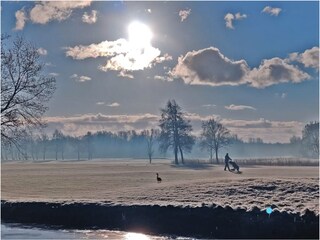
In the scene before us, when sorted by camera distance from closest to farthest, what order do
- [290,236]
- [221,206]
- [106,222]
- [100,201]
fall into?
[290,236] < [221,206] < [106,222] < [100,201]

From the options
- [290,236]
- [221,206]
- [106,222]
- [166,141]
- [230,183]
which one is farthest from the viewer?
[166,141]

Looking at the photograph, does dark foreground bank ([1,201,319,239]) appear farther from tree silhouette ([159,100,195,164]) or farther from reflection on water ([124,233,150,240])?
tree silhouette ([159,100,195,164])

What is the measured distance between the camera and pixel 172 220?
89.0 ft

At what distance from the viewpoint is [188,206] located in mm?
27625

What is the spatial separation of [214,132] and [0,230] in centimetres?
9261

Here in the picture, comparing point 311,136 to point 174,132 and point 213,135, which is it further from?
point 174,132

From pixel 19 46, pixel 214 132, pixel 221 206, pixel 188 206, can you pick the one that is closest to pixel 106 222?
pixel 188 206

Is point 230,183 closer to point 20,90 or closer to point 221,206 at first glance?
point 221,206

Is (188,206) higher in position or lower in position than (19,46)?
lower

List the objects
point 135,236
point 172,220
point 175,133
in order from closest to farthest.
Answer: point 135,236, point 172,220, point 175,133

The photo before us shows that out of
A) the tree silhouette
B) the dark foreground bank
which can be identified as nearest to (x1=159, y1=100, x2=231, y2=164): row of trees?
the tree silhouette

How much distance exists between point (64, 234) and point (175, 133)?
69.6 meters

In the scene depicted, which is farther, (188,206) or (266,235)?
(188,206)

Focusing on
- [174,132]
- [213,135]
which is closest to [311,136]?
[213,135]
